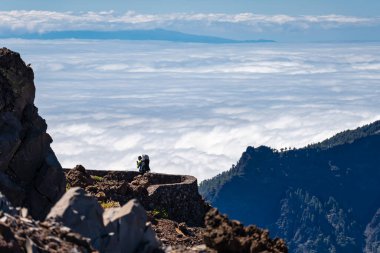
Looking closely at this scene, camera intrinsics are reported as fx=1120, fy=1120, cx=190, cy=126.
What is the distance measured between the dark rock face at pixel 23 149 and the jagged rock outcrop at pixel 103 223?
326 inches

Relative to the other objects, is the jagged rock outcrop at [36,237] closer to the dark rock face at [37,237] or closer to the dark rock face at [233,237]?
the dark rock face at [37,237]

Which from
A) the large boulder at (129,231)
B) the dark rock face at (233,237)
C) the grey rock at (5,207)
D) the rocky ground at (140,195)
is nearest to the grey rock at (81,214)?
the large boulder at (129,231)

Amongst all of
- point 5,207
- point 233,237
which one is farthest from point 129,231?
point 5,207

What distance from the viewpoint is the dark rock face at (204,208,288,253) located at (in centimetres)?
1343

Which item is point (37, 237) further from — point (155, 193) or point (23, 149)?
point (155, 193)

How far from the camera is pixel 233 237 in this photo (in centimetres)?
1341

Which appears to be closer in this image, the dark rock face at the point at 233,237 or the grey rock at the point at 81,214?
the grey rock at the point at 81,214

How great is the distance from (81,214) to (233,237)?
1.84m

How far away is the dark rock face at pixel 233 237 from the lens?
529 inches

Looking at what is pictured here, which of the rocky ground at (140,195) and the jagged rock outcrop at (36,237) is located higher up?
the jagged rock outcrop at (36,237)

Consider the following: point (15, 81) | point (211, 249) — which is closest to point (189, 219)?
point (15, 81)

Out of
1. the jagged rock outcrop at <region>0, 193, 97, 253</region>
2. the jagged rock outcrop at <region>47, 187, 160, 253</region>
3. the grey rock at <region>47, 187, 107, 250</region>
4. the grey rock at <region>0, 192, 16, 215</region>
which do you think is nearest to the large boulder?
the jagged rock outcrop at <region>47, 187, 160, 253</region>

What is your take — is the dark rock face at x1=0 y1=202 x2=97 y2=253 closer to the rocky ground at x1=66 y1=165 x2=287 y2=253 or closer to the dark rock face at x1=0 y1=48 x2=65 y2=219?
the rocky ground at x1=66 y1=165 x2=287 y2=253

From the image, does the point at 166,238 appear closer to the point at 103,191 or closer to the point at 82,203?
the point at 103,191
